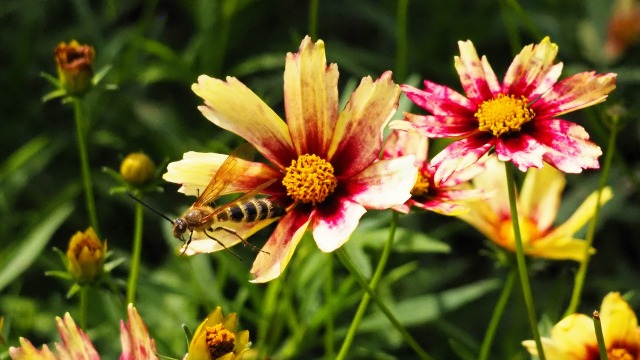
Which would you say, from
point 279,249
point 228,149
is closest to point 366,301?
point 279,249

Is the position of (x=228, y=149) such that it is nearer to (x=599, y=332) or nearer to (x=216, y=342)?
(x=216, y=342)

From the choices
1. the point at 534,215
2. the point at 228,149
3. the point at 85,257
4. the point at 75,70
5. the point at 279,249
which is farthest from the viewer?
the point at 228,149

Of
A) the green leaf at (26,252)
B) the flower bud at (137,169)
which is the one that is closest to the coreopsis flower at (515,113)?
the flower bud at (137,169)

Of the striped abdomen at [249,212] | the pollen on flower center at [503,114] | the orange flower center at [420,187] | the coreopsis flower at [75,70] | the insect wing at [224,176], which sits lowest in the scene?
the striped abdomen at [249,212]

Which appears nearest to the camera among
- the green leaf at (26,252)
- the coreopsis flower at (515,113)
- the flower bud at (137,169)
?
the coreopsis flower at (515,113)

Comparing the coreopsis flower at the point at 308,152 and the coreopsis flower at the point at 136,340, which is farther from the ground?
the coreopsis flower at the point at 308,152

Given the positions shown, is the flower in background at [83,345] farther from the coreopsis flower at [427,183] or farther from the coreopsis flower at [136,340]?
the coreopsis flower at [427,183]

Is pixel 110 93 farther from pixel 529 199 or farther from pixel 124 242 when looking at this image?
pixel 529 199
